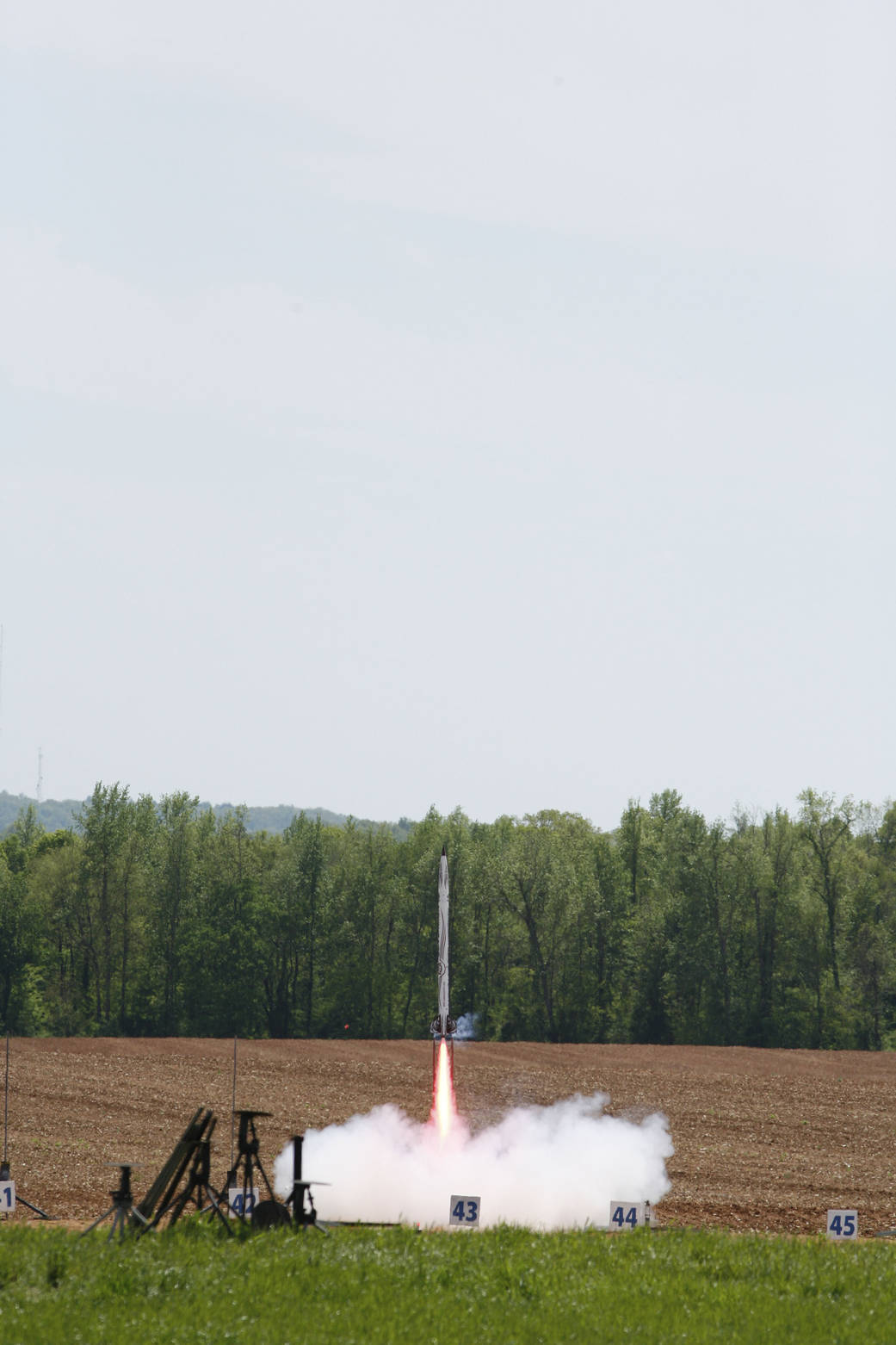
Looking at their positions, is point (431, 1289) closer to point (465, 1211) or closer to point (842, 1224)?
point (465, 1211)

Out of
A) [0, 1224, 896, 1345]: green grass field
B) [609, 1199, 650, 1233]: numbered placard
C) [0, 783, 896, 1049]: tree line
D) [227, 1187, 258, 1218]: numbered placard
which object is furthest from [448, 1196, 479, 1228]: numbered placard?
[0, 783, 896, 1049]: tree line

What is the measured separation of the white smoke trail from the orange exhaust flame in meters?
0.32

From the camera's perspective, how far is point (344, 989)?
280ft

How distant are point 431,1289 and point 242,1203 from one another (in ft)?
15.0

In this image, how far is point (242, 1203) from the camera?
23.8 metres

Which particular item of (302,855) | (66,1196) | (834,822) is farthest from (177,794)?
(66,1196)

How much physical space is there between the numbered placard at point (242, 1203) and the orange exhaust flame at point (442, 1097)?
28.5 ft

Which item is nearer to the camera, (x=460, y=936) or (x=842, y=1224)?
(x=842, y=1224)

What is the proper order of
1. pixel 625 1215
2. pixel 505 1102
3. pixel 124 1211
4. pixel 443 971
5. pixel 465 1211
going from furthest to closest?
1. pixel 505 1102
2. pixel 443 971
3. pixel 625 1215
4. pixel 465 1211
5. pixel 124 1211

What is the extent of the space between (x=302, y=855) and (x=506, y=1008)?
16002 mm

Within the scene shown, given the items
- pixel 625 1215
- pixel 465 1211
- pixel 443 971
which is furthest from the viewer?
pixel 443 971

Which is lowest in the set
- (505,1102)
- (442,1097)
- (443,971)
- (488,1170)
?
(505,1102)

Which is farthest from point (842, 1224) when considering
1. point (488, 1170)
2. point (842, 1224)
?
point (488, 1170)

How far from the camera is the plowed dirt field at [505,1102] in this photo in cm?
3359
